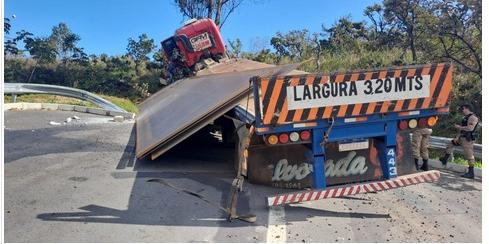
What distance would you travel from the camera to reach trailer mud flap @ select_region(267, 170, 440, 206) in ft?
16.2

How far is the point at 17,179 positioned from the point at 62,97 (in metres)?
12.5

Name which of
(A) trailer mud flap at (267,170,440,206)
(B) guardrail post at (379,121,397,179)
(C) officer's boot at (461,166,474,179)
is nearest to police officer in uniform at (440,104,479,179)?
(C) officer's boot at (461,166,474,179)

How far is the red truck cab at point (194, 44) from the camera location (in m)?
12.5

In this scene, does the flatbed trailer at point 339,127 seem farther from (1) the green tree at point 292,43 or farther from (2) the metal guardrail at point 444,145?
(1) the green tree at point 292,43

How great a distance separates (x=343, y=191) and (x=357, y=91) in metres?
1.13

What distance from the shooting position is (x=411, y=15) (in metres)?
15.3

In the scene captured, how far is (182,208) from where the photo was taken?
5047 mm

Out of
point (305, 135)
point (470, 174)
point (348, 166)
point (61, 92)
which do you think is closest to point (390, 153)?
point (348, 166)

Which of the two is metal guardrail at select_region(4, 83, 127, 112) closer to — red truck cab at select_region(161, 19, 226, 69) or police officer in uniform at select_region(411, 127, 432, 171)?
red truck cab at select_region(161, 19, 226, 69)

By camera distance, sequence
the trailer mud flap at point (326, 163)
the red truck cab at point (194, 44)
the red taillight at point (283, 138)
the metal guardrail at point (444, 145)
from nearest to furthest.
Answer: the red taillight at point (283, 138), the trailer mud flap at point (326, 163), the metal guardrail at point (444, 145), the red truck cab at point (194, 44)

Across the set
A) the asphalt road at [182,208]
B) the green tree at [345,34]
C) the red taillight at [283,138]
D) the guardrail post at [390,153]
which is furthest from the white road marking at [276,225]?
the green tree at [345,34]

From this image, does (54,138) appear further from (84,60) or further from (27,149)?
(84,60)

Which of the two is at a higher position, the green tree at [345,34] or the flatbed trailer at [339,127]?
the green tree at [345,34]

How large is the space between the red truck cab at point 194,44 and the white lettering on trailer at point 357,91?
7.93 metres
